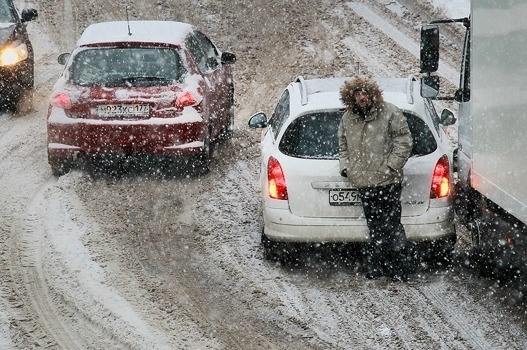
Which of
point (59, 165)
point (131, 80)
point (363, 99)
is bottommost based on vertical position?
point (59, 165)

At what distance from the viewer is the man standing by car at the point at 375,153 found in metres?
8.23

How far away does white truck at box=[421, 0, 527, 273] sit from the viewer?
22.2 feet

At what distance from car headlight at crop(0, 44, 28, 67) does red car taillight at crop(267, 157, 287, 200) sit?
7330 millimetres

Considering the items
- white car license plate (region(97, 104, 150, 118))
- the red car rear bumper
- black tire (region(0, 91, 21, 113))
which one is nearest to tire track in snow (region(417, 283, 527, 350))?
the red car rear bumper

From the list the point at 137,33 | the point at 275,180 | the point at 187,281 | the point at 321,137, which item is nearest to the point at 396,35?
the point at 137,33

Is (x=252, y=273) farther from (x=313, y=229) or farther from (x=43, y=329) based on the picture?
(x=43, y=329)

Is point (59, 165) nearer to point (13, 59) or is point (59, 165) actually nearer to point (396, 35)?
point (13, 59)

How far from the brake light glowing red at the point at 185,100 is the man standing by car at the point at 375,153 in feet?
10.8

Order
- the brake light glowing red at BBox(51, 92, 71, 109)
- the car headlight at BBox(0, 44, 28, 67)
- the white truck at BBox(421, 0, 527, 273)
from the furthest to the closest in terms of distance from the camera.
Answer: the car headlight at BBox(0, 44, 28, 67), the brake light glowing red at BBox(51, 92, 71, 109), the white truck at BBox(421, 0, 527, 273)

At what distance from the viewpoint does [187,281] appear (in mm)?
8625

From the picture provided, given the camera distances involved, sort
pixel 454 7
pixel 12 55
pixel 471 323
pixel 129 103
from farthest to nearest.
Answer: pixel 454 7
pixel 12 55
pixel 129 103
pixel 471 323

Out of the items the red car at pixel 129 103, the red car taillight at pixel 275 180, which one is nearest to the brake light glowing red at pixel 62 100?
the red car at pixel 129 103

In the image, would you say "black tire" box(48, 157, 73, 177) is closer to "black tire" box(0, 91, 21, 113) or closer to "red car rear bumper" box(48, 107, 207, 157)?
"red car rear bumper" box(48, 107, 207, 157)

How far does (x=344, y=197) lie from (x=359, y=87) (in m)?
0.93
